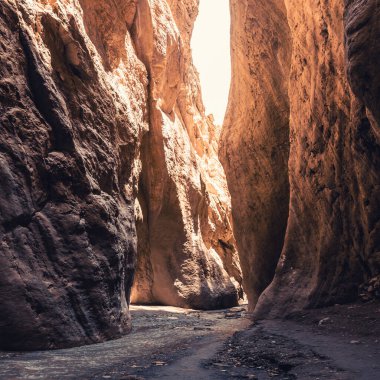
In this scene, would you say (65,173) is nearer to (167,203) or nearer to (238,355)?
(238,355)

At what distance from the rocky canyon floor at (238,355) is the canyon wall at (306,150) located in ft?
4.00

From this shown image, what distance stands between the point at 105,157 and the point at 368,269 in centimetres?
543

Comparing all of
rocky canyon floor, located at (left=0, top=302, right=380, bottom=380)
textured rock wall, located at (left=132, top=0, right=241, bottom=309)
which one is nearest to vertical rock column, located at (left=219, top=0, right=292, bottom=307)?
textured rock wall, located at (left=132, top=0, right=241, bottom=309)

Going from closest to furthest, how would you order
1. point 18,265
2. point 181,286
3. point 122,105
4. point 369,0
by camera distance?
1. point 369,0
2. point 18,265
3. point 122,105
4. point 181,286

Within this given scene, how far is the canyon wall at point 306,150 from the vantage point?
802cm

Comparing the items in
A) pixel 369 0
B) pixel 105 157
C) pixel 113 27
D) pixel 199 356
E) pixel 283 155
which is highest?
pixel 113 27

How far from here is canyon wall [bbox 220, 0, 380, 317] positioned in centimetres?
802

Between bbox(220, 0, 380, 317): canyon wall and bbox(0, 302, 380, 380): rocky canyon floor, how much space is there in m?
1.22

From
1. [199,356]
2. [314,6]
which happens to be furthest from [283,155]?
[199,356]

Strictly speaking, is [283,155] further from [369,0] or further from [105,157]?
[369,0]

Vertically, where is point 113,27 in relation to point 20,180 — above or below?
above

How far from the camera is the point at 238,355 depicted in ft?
20.0

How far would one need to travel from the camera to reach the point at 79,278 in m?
7.98

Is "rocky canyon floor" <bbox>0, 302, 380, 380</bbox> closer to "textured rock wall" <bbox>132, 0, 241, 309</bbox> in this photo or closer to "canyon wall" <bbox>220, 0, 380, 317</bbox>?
→ "canyon wall" <bbox>220, 0, 380, 317</bbox>
